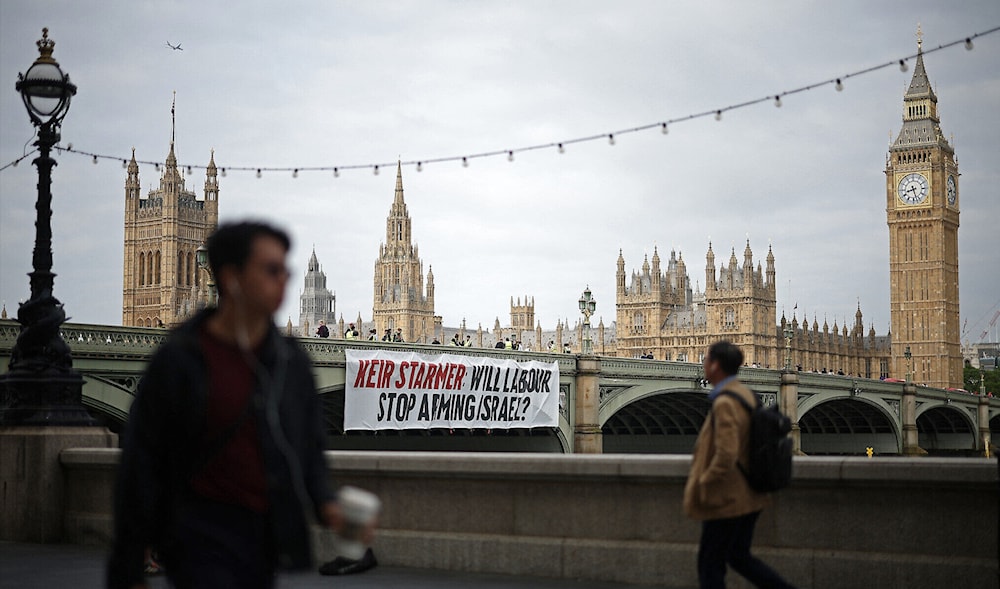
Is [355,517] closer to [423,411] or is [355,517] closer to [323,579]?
[323,579]

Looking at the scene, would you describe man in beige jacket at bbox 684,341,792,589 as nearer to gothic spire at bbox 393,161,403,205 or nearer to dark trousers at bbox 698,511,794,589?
dark trousers at bbox 698,511,794,589

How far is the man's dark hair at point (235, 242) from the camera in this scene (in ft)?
12.0

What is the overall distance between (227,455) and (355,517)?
0.48 meters

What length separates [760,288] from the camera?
114062 mm

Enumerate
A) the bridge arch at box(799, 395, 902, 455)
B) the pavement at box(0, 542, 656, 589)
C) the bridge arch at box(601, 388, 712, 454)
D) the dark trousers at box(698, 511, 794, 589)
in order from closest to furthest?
the dark trousers at box(698, 511, 794, 589)
the pavement at box(0, 542, 656, 589)
the bridge arch at box(601, 388, 712, 454)
the bridge arch at box(799, 395, 902, 455)

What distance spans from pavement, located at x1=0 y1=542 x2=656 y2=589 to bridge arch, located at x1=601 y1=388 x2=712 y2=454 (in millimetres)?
48821

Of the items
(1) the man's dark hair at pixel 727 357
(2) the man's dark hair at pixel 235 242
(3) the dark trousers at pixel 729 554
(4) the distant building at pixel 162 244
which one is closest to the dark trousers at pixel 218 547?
(2) the man's dark hair at pixel 235 242

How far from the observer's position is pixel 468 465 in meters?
8.71

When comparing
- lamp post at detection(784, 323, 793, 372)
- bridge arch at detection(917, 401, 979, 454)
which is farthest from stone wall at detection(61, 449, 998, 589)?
bridge arch at detection(917, 401, 979, 454)

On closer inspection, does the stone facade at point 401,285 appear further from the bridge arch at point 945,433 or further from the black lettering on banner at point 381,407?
the black lettering on banner at point 381,407

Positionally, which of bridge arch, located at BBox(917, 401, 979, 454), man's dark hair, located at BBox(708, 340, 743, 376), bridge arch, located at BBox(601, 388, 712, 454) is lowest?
bridge arch, located at BBox(917, 401, 979, 454)

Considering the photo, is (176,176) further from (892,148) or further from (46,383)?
(46,383)

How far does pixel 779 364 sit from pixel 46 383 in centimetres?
10777

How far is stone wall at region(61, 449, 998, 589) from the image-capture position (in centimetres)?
737
